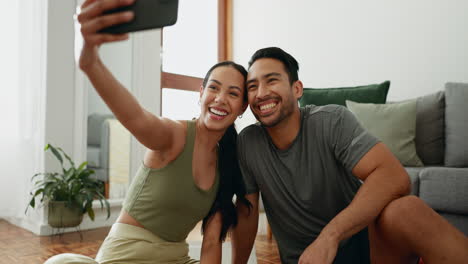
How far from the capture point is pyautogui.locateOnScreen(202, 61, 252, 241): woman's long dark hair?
1229 millimetres

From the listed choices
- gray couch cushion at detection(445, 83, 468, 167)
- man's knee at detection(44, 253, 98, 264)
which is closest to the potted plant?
man's knee at detection(44, 253, 98, 264)

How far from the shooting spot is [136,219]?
3.67ft

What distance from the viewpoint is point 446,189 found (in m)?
1.74

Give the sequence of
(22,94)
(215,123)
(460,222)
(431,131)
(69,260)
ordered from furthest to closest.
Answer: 1. (22,94)
2. (431,131)
3. (460,222)
4. (215,123)
5. (69,260)

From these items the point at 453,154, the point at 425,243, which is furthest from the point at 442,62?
the point at 425,243

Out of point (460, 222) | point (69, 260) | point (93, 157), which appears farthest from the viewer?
point (93, 157)

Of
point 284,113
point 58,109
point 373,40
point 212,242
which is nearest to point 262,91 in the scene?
point 284,113

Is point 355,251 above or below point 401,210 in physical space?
below

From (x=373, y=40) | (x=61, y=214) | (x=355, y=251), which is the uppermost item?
(x=373, y=40)

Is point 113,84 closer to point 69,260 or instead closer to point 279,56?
point 69,260

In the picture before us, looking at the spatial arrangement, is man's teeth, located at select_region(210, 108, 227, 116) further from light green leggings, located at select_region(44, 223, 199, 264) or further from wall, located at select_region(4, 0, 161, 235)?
wall, located at select_region(4, 0, 161, 235)

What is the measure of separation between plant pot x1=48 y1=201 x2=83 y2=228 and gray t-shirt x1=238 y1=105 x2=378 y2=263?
1.57m

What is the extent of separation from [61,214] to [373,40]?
2693mm

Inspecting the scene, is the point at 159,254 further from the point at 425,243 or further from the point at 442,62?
the point at 442,62
